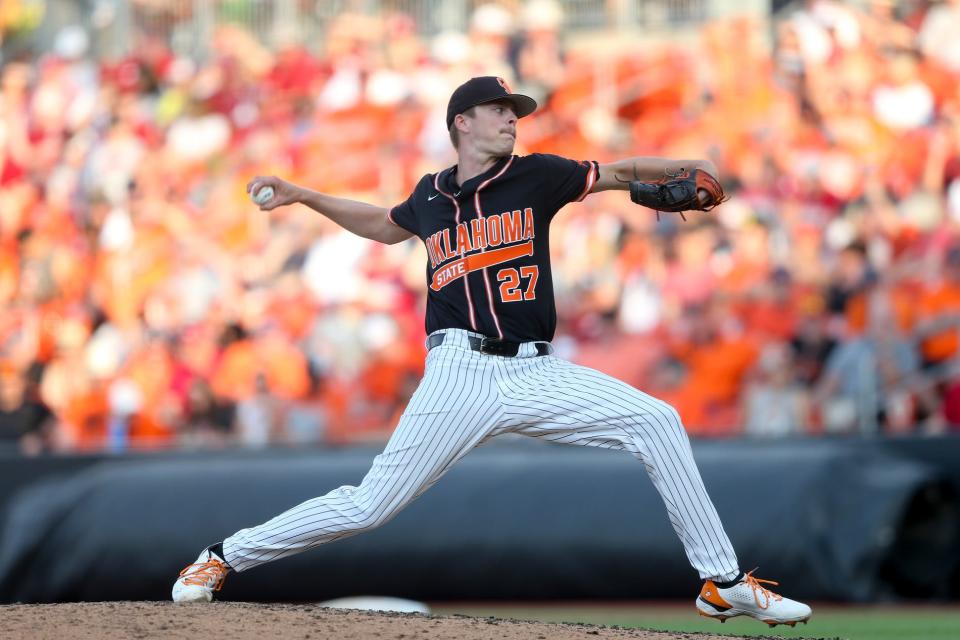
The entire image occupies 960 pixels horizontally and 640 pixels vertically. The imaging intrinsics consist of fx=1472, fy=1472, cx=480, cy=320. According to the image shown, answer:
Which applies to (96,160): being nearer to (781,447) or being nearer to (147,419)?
(147,419)

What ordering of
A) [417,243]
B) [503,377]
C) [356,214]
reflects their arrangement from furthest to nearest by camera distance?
[417,243]
[356,214]
[503,377]

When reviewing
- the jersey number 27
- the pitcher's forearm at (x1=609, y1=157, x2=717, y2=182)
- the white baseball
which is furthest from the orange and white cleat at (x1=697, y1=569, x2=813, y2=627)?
the white baseball

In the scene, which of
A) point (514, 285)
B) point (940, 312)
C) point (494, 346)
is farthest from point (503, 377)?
point (940, 312)

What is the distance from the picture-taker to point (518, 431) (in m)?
4.79

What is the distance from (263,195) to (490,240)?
909mm

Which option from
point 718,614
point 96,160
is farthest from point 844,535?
point 96,160

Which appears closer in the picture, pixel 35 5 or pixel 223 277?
pixel 223 277

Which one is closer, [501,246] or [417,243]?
[501,246]

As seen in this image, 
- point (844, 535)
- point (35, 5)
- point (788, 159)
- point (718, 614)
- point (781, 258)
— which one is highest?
point (35, 5)

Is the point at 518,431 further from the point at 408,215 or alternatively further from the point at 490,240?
the point at 408,215

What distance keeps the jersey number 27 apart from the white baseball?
Answer: 952mm

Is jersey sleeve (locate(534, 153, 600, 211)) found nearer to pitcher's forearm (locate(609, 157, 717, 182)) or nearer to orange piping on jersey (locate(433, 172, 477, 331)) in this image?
pitcher's forearm (locate(609, 157, 717, 182))

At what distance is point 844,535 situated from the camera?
8.49m

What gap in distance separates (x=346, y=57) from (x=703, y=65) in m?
3.72
